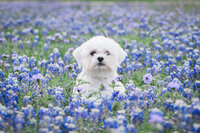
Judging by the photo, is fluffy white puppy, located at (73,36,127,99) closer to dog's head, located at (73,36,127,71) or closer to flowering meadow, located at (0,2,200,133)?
dog's head, located at (73,36,127,71)

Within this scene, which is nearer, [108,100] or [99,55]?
[108,100]

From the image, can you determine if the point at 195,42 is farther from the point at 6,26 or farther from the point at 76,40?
the point at 6,26

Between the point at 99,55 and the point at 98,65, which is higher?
the point at 99,55

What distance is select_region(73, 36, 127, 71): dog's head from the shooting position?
3824 mm

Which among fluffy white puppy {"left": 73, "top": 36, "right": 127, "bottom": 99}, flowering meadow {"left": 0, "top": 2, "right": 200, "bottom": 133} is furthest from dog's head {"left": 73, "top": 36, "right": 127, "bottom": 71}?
flowering meadow {"left": 0, "top": 2, "right": 200, "bottom": 133}

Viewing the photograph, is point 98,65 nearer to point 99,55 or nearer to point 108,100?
point 99,55

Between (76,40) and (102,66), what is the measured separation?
3.97m

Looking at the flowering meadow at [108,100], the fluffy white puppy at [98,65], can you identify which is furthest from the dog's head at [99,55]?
the flowering meadow at [108,100]

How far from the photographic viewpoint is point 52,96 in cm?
368

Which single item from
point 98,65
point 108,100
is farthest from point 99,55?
point 108,100

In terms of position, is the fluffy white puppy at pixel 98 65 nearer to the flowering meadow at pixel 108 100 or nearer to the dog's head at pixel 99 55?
the dog's head at pixel 99 55

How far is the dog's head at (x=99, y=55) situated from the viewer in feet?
12.5

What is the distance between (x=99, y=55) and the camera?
384 cm

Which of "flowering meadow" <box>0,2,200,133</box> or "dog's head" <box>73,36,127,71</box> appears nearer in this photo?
"flowering meadow" <box>0,2,200,133</box>
